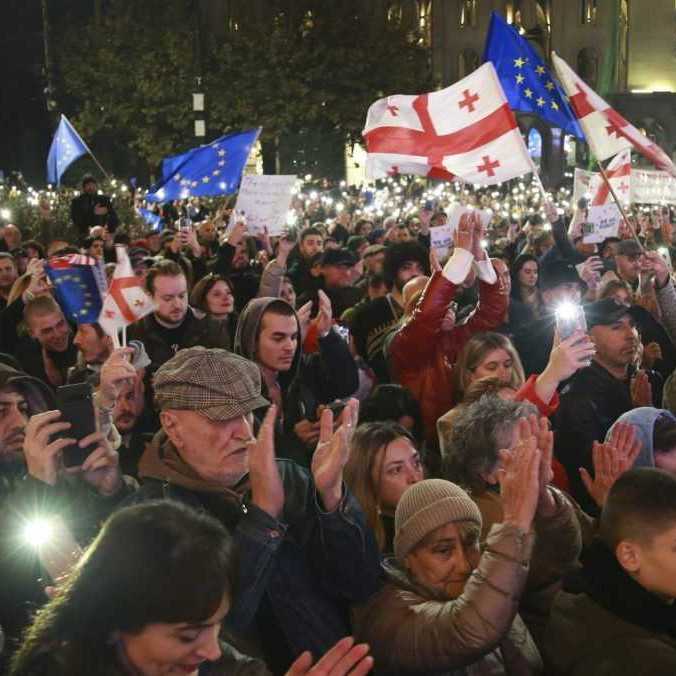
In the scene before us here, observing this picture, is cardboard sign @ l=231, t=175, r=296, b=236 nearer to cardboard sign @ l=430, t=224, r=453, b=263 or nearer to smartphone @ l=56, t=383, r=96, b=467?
cardboard sign @ l=430, t=224, r=453, b=263

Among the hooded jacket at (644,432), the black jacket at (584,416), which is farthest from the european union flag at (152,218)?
the hooded jacket at (644,432)

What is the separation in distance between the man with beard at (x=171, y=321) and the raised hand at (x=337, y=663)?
429cm

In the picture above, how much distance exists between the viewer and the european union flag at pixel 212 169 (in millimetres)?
13133

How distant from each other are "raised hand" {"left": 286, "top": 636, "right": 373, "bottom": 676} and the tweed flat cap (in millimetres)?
1051

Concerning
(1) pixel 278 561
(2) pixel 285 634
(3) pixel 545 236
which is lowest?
(3) pixel 545 236

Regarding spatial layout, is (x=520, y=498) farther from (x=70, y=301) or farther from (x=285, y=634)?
(x=70, y=301)

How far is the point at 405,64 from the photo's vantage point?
3953cm

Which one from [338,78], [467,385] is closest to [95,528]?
[467,385]

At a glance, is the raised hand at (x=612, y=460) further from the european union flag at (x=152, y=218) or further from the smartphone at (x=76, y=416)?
the european union flag at (x=152, y=218)

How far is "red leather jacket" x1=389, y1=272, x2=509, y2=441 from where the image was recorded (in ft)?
17.8

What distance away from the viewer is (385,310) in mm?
7000

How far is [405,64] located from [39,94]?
1383cm

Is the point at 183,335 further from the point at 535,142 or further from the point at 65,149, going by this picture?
the point at 535,142

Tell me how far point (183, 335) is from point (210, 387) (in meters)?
3.41
